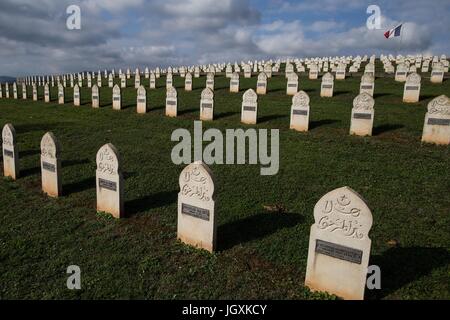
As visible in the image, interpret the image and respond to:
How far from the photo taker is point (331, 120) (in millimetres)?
13320

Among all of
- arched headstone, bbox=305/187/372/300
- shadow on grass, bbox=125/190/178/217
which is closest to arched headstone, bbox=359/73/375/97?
shadow on grass, bbox=125/190/178/217

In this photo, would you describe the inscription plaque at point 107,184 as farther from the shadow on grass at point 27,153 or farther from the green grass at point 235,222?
the shadow on grass at point 27,153

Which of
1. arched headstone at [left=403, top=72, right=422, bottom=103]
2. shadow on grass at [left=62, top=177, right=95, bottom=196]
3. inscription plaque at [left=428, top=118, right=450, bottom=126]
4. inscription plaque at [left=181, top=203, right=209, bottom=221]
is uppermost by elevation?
arched headstone at [left=403, top=72, right=422, bottom=103]

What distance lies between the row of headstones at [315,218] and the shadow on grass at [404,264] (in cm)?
51

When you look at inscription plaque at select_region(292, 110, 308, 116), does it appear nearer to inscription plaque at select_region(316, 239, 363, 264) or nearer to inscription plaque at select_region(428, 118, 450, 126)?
inscription plaque at select_region(428, 118, 450, 126)

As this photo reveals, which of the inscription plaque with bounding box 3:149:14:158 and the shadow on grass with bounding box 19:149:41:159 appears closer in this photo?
the inscription plaque with bounding box 3:149:14:158

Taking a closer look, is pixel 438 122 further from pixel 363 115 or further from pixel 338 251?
pixel 338 251

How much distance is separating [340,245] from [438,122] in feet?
25.3

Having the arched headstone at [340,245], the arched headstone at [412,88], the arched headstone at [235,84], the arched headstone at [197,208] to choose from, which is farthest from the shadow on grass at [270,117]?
the arched headstone at [340,245]

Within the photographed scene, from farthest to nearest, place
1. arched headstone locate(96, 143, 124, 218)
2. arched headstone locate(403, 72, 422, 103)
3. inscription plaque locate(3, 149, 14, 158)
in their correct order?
1. arched headstone locate(403, 72, 422, 103)
2. inscription plaque locate(3, 149, 14, 158)
3. arched headstone locate(96, 143, 124, 218)

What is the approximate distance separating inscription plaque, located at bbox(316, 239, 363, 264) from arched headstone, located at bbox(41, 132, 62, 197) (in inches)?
242

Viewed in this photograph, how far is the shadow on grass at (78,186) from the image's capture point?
824 cm

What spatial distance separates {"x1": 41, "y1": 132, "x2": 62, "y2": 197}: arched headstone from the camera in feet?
25.5
